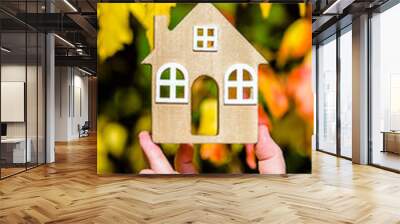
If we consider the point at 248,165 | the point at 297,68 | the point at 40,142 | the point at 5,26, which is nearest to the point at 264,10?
the point at 297,68

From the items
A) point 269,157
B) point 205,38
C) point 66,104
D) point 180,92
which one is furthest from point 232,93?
point 66,104

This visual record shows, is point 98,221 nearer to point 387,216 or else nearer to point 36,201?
point 36,201

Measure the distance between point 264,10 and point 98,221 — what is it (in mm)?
4485

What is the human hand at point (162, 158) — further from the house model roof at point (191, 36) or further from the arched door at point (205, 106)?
the house model roof at point (191, 36)

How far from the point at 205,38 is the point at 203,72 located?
58cm

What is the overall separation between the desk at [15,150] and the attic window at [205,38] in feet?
12.4

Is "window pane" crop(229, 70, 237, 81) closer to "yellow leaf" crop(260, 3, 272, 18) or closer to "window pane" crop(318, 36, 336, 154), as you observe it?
"yellow leaf" crop(260, 3, 272, 18)

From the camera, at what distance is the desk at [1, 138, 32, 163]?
23.2 feet

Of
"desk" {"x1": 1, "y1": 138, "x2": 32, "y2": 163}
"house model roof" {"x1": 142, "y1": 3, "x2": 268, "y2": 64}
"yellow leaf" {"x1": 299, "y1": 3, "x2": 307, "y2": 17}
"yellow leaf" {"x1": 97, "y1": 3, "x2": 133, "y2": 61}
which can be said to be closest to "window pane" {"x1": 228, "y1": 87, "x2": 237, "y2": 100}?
"house model roof" {"x1": 142, "y1": 3, "x2": 268, "y2": 64}

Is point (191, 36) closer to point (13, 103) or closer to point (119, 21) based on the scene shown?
point (119, 21)

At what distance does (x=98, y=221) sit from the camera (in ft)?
13.4

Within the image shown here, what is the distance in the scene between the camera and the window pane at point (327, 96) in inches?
417

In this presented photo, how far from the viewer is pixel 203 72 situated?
671 cm

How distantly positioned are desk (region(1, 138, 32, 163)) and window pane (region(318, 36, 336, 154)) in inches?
292
